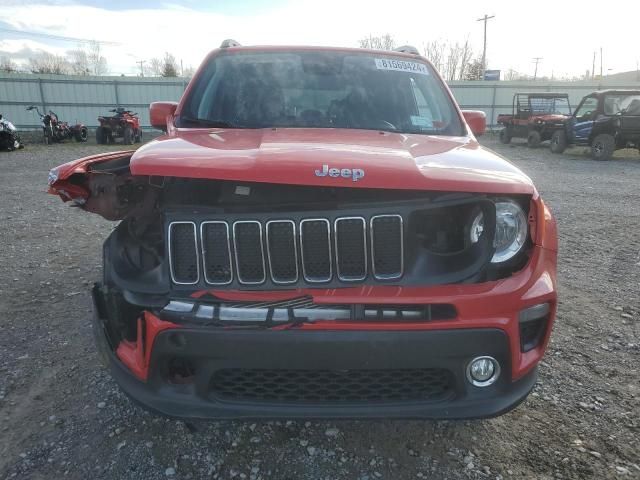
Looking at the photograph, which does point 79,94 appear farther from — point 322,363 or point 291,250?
point 322,363

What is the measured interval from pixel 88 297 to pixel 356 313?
9.53 ft

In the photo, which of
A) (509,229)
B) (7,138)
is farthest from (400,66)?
(7,138)

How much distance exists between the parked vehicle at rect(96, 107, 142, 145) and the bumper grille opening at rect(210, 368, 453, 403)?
17.2 m

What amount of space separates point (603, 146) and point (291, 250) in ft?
48.7

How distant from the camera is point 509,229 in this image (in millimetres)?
1976

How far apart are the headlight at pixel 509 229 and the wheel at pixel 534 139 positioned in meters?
17.6

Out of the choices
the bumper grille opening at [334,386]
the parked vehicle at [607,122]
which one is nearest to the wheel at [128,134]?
the parked vehicle at [607,122]

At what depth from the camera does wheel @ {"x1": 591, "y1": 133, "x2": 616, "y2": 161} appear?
1390 cm

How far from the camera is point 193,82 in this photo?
338cm

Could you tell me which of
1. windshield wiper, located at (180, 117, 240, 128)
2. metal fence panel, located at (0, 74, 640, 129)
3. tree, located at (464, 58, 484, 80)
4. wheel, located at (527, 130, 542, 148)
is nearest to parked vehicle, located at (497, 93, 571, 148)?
wheel, located at (527, 130, 542, 148)

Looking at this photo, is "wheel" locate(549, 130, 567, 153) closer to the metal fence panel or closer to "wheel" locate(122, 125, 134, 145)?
"wheel" locate(122, 125, 134, 145)

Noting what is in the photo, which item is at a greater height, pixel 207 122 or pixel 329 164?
pixel 207 122

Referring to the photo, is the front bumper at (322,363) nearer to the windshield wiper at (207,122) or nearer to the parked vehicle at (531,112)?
the windshield wiper at (207,122)

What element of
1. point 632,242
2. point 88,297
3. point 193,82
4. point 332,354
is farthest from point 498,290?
point 632,242
